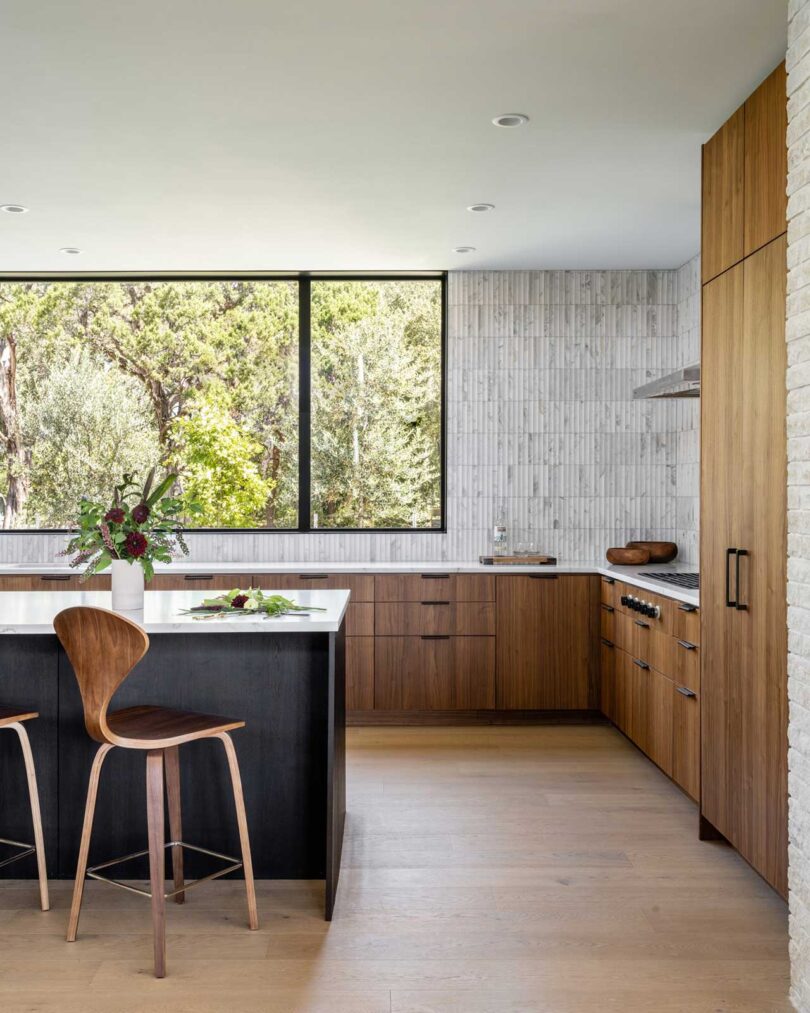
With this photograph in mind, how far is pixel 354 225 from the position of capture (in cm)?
479

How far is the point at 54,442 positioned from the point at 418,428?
2882 mm

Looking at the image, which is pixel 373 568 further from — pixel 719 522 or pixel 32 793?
pixel 32 793

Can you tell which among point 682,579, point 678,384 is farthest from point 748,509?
point 682,579

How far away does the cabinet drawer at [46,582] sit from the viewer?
17.3 feet

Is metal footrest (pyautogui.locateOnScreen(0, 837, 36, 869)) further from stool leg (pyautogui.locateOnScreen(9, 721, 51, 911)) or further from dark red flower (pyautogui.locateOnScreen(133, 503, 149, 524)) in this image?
dark red flower (pyautogui.locateOnScreen(133, 503, 149, 524))

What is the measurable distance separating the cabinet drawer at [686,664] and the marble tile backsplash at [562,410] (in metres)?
1.89

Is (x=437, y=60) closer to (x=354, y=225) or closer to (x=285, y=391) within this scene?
(x=354, y=225)

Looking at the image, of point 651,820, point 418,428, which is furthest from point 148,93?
point 418,428

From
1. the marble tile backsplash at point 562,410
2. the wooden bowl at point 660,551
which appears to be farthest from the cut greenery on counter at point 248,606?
the wooden bowl at point 660,551

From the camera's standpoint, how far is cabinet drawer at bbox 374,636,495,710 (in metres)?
5.28

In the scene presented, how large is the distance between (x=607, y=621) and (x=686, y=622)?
53.3 inches

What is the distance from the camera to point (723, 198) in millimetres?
3307

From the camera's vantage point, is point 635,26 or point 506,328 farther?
point 506,328

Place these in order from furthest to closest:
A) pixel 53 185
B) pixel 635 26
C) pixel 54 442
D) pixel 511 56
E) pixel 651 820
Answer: pixel 54 442 < pixel 53 185 < pixel 651 820 < pixel 511 56 < pixel 635 26
